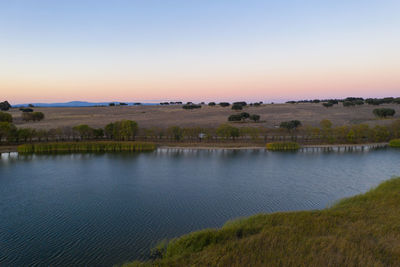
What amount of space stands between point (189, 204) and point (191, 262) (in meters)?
10.3

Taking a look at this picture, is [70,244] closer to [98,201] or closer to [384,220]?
[98,201]

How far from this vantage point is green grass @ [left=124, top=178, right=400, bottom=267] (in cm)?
920

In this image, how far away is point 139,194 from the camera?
23.1 m

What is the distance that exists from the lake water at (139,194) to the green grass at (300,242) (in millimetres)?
3383

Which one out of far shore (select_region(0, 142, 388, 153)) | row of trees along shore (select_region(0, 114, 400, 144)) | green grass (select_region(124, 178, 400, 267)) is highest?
row of trees along shore (select_region(0, 114, 400, 144))

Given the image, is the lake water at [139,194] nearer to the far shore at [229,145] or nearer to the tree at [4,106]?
the far shore at [229,145]

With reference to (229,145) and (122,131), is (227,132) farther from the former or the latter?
(122,131)

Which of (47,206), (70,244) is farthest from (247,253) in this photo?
(47,206)

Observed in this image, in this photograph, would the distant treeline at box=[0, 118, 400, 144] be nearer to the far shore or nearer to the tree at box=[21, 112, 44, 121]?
the far shore

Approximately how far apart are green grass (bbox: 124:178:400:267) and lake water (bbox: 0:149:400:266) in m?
3.38

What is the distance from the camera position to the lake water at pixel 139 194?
14453mm

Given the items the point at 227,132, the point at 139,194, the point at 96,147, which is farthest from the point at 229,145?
the point at 139,194

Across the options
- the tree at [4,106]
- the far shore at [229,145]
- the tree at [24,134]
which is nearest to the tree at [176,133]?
the far shore at [229,145]

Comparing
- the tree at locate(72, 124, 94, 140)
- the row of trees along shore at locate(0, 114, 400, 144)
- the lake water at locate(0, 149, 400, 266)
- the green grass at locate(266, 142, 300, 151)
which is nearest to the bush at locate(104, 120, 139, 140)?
the row of trees along shore at locate(0, 114, 400, 144)
